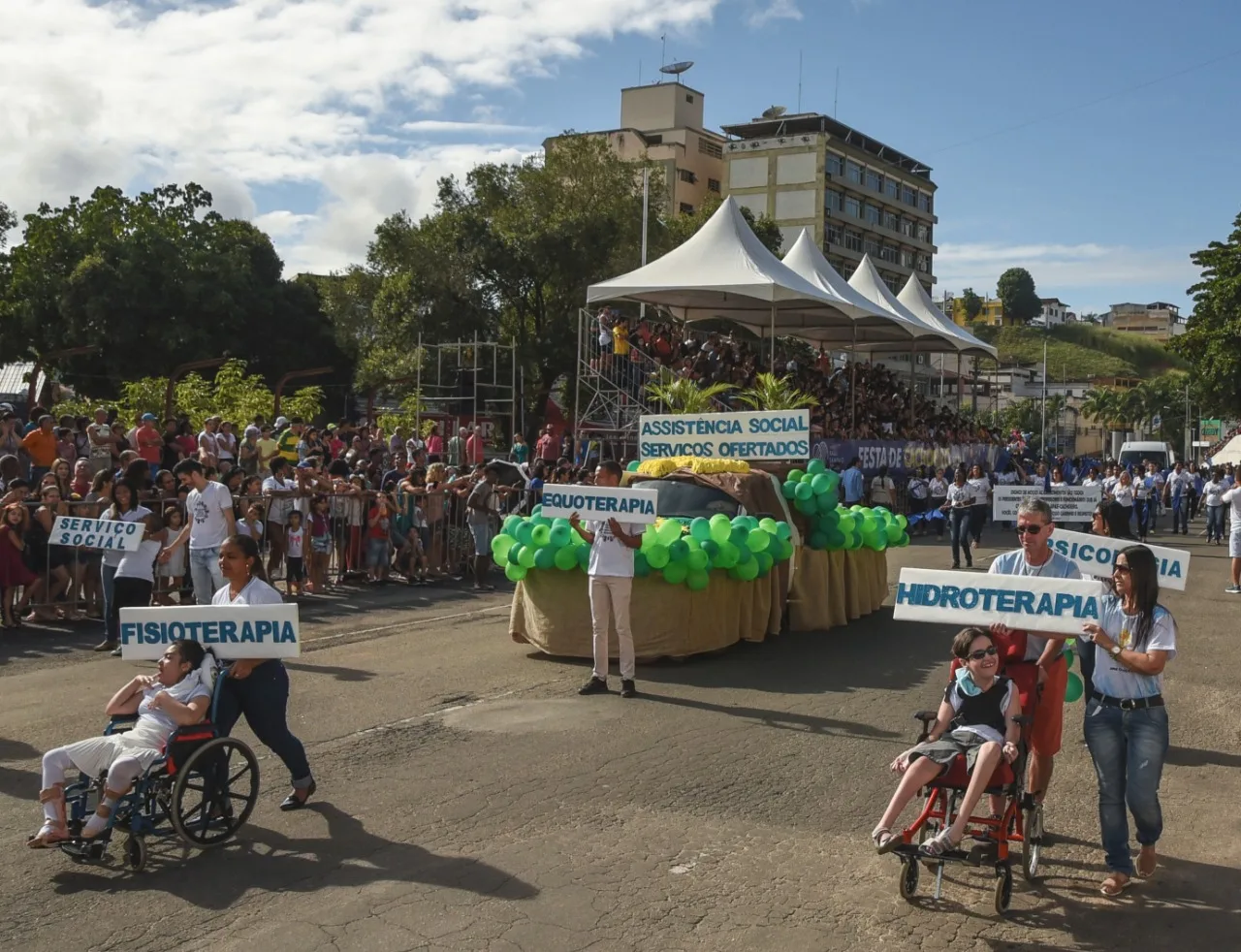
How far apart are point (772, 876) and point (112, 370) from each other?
36861 millimetres

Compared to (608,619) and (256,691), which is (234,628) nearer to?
(256,691)

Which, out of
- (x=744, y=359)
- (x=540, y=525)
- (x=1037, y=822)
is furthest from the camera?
(x=744, y=359)

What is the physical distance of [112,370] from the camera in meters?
38.2

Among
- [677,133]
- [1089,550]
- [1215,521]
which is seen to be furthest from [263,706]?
[677,133]

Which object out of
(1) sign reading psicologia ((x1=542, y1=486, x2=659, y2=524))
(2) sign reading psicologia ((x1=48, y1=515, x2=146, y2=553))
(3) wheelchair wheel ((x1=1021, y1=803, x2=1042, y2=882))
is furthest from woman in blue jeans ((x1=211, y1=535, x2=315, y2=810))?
(2) sign reading psicologia ((x1=48, y1=515, x2=146, y2=553))

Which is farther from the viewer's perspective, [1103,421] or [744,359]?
[1103,421]

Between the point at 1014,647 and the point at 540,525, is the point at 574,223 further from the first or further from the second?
the point at 1014,647

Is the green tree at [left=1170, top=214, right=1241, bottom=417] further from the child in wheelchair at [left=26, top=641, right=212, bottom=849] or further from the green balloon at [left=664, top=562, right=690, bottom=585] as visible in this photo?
the child in wheelchair at [left=26, top=641, right=212, bottom=849]

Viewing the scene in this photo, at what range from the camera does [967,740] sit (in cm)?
570

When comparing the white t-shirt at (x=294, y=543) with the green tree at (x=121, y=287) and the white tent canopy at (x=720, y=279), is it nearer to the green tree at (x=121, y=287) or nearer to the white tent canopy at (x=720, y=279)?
the white tent canopy at (x=720, y=279)

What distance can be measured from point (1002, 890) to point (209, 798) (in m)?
3.88

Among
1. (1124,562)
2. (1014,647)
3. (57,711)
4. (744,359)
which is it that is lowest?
(57,711)

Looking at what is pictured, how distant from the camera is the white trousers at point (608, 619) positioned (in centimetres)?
975

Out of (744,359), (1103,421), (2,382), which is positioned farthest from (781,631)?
(1103,421)
